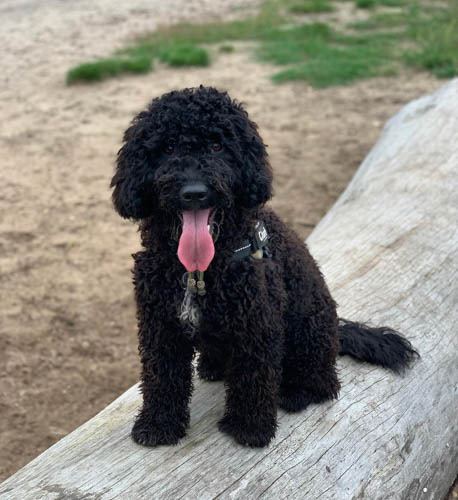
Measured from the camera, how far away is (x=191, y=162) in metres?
2.28

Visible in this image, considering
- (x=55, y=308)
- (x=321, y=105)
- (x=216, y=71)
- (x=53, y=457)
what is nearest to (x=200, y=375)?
(x=53, y=457)

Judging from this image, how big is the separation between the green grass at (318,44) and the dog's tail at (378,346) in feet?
22.0

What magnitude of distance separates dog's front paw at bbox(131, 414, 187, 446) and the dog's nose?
100 centimetres

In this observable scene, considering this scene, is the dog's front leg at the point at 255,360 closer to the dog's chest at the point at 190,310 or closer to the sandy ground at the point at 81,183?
the dog's chest at the point at 190,310

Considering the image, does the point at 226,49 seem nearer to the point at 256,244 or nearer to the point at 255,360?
the point at 256,244

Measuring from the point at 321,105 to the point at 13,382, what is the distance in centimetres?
582

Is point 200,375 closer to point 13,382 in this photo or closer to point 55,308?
point 13,382

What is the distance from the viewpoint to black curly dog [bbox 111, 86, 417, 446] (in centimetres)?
230

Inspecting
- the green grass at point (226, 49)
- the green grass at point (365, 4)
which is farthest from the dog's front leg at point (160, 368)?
the green grass at point (365, 4)

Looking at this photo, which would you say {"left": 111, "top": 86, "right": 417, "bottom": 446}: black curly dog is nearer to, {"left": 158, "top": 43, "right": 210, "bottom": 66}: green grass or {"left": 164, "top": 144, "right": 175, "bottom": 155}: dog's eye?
{"left": 164, "top": 144, "right": 175, "bottom": 155}: dog's eye

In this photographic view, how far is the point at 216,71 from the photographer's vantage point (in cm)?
988

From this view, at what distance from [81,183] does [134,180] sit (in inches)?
183

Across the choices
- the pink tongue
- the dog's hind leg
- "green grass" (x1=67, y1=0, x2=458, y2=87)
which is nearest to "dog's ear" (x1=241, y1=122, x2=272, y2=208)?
the pink tongue

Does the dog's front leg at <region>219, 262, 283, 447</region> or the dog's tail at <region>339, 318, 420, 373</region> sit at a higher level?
the dog's front leg at <region>219, 262, 283, 447</region>
